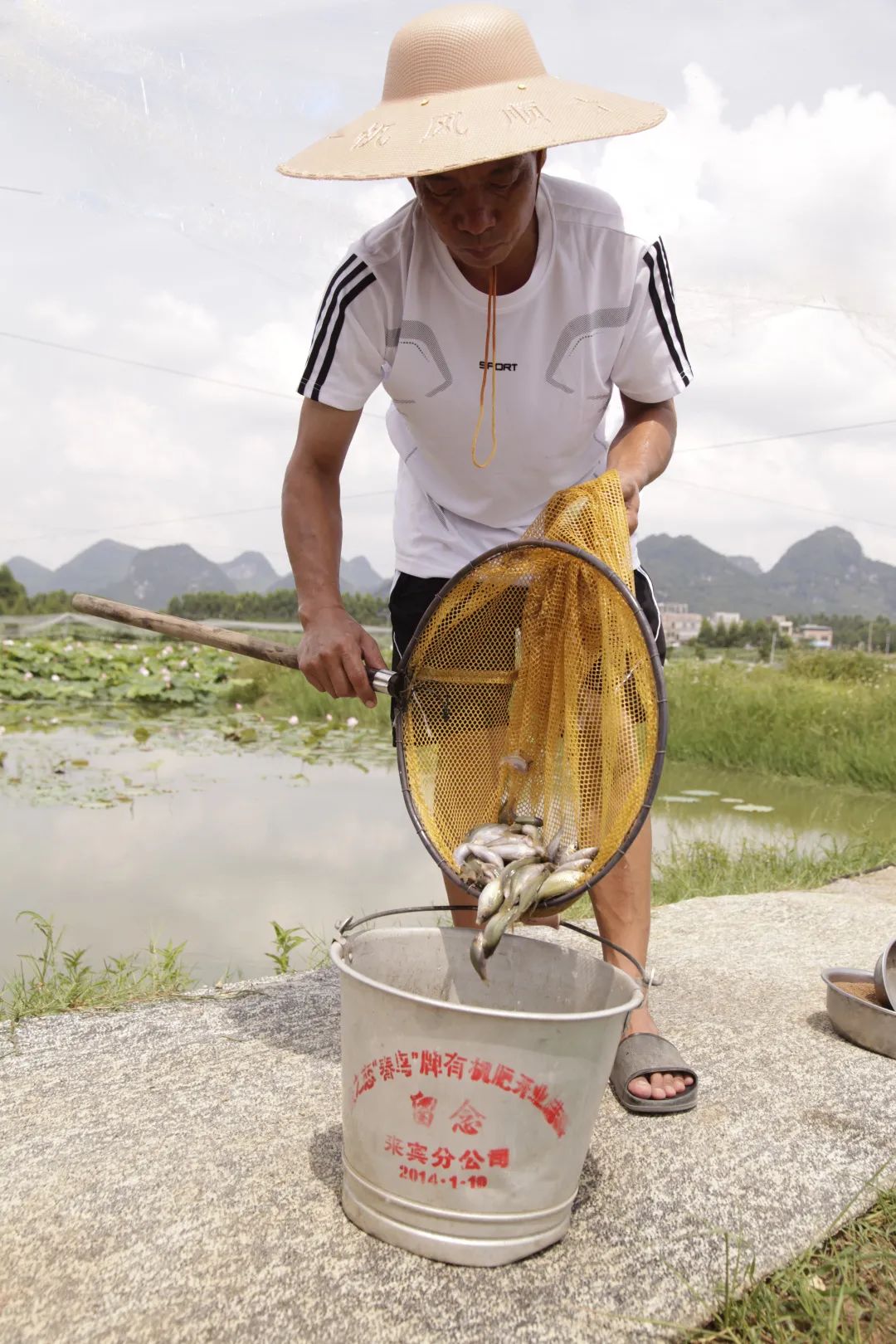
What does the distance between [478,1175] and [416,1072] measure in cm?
19

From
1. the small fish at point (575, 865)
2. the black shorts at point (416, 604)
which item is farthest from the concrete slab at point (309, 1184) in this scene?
the black shorts at point (416, 604)

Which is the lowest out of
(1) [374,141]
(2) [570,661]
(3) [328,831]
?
(3) [328,831]

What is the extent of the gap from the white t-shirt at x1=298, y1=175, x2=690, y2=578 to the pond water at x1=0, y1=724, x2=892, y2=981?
1925mm

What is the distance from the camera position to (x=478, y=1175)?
1669 mm

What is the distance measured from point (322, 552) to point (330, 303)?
1.67 ft

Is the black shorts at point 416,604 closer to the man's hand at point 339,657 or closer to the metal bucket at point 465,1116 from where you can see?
the man's hand at point 339,657

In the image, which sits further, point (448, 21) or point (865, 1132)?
point (865, 1132)

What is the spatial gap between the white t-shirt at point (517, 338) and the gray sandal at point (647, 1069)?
1.19 m

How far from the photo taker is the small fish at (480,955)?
5.90ft

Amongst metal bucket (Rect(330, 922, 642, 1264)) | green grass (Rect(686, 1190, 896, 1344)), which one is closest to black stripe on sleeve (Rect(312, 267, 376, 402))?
metal bucket (Rect(330, 922, 642, 1264))

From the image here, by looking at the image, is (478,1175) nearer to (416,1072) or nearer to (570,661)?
(416,1072)

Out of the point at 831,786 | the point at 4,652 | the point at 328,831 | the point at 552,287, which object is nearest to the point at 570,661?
the point at 552,287

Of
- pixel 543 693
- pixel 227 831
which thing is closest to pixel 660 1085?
pixel 543 693

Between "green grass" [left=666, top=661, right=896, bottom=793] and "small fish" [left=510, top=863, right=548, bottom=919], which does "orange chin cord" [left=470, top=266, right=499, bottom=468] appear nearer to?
"small fish" [left=510, top=863, right=548, bottom=919]
